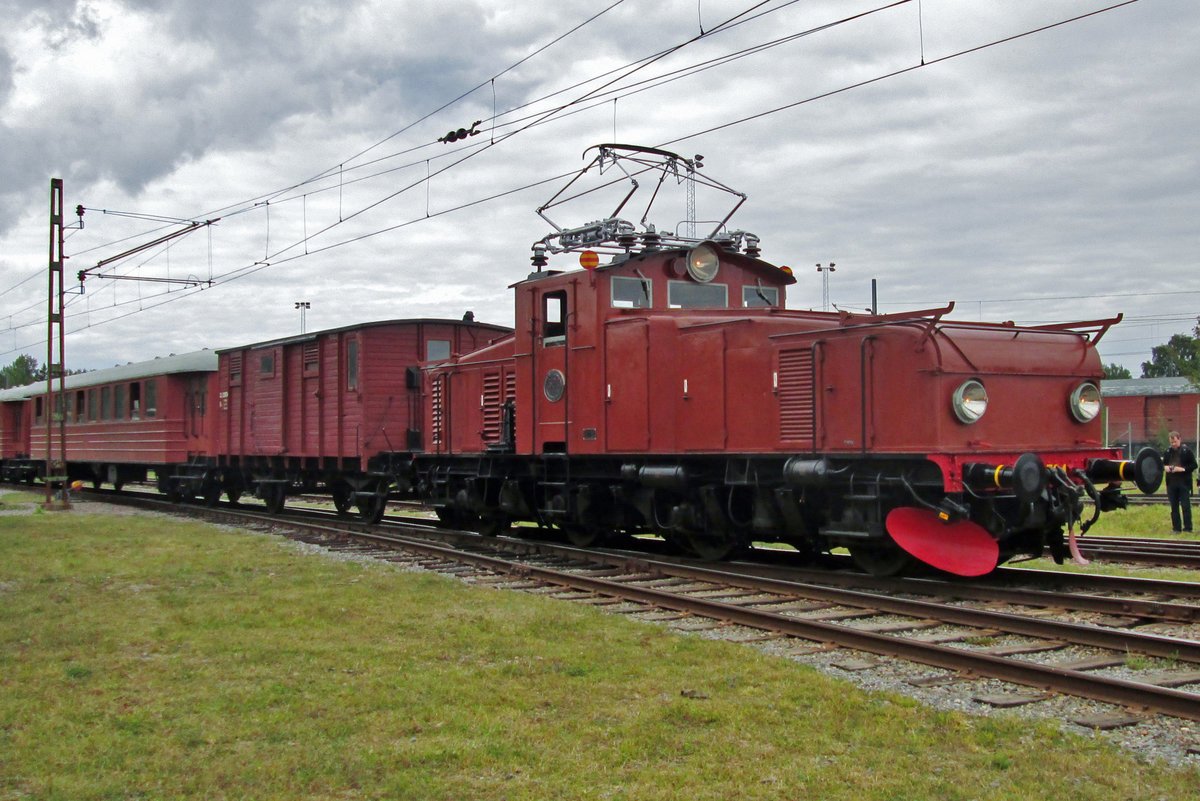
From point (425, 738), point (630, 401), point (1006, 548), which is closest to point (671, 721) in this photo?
point (425, 738)

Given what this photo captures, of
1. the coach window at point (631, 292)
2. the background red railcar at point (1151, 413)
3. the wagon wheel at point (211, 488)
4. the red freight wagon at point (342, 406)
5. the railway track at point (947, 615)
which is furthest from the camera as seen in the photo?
the background red railcar at point (1151, 413)

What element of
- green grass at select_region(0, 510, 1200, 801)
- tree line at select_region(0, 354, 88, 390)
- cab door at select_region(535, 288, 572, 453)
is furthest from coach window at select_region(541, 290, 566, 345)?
tree line at select_region(0, 354, 88, 390)

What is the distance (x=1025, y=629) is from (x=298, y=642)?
563cm

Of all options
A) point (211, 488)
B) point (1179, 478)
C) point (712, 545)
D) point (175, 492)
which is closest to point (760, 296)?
point (712, 545)

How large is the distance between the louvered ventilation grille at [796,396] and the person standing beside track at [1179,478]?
27.9 ft

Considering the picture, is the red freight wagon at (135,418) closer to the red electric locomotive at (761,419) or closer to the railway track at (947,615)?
the red electric locomotive at (761,419)

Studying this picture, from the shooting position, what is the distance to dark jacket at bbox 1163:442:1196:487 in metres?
15.6

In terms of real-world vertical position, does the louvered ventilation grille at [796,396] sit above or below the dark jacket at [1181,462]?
above

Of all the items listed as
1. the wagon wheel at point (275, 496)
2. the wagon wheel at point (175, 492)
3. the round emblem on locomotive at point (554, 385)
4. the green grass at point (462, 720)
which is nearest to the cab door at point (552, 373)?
the round emblem on locomotive at point (554, 385)

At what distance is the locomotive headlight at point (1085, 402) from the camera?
1008cm

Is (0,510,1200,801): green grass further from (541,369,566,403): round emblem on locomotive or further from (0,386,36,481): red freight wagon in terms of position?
(0,386,36,481): red freight wagon

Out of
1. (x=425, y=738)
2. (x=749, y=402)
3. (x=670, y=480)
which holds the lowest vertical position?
(x=425, y=738)

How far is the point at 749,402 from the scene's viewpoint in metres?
11.0

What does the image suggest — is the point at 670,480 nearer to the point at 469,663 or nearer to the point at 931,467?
the point at 931,467
